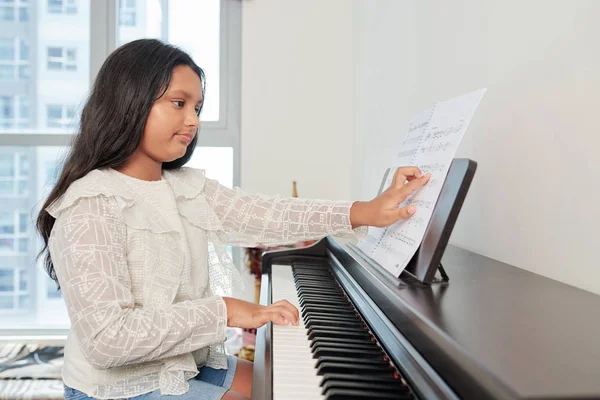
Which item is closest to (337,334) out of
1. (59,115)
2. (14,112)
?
(59,115)

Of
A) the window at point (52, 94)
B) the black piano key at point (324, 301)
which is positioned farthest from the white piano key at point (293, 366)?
the window at point (52, 94)

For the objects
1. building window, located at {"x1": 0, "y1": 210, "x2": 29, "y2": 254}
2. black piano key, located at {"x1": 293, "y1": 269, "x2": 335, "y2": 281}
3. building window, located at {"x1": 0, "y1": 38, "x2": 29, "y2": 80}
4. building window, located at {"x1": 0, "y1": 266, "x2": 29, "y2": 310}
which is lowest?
building window, located at {"x1": 0, "y1": 266, "x2": 29, "y2": 310}

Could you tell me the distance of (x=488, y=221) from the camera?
1462 mm

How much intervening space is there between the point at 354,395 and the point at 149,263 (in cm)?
67

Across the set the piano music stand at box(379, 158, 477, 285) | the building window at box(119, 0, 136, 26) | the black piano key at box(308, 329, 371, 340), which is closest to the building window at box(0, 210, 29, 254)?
the building window at box(119, 0, 136, 26)

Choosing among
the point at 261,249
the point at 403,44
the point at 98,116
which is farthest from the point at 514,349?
the point at 261,249

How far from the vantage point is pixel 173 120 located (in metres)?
1.37

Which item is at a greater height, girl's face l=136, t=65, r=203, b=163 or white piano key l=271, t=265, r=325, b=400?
girl's face l=136, t=65, r=203, b=163

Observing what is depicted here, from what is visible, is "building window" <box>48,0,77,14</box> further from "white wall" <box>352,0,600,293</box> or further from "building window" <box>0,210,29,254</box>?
"white wall" <box>352,0,600,293</box>

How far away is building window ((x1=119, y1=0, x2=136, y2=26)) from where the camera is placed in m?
3.66

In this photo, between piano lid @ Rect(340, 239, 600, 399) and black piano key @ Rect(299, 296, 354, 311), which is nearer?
piano lid @ Rect(340, 239, 600, 399)

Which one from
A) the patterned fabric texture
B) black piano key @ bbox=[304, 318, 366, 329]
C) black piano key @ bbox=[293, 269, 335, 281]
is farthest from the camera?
the patterned fabric texture

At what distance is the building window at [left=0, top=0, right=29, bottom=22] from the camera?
3.61 meters

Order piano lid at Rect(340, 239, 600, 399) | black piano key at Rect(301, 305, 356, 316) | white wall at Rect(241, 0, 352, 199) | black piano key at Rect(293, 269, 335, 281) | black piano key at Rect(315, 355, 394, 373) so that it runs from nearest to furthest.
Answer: piano lid at Rect(340, 239, 600, 399)
black piano key at Rect(315, 355, 394, 373)
black piano key at Rect(301, 305, 356, 316)
black piano key at Rect(293, 269, 335, 281)
white wall at Rect(241, 0, 352, 199)
